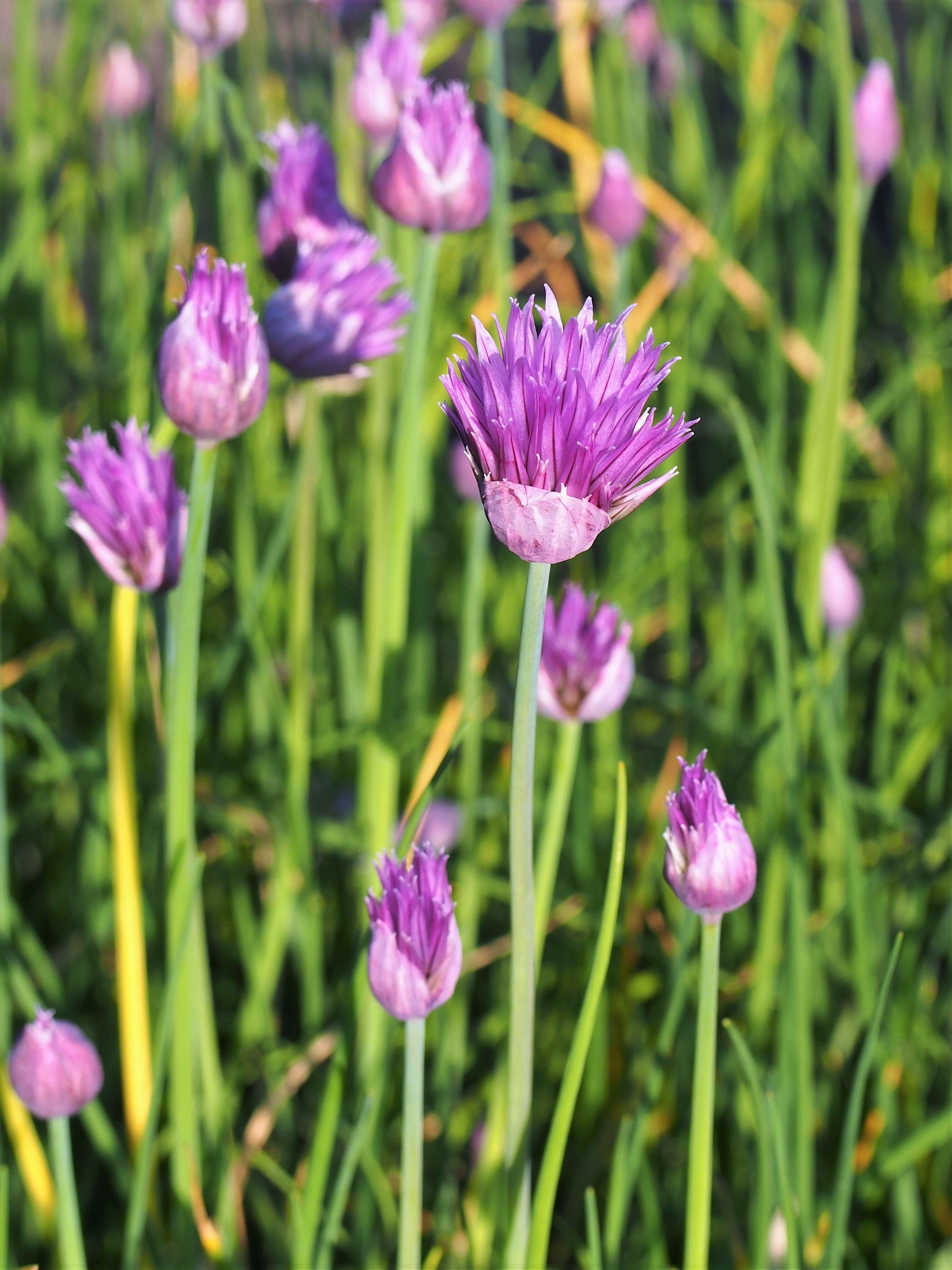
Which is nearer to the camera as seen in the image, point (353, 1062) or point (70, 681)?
point (353, 1062)

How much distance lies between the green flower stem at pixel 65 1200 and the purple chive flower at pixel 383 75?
628 millimetres

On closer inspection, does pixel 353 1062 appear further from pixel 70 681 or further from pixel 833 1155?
pixel 70 681

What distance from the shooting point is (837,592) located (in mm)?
897

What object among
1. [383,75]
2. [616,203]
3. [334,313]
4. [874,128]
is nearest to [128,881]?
[334,313]

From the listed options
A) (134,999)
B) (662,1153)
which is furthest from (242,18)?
(662,1153)

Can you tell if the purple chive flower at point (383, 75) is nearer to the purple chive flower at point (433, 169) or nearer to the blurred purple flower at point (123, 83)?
the purple chive flower at point (433, 169)

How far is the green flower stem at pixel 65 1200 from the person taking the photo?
546mm

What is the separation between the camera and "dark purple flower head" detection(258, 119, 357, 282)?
66 centimetres

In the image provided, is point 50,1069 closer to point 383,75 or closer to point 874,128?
point 383,75

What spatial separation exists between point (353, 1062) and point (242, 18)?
720 millimetres

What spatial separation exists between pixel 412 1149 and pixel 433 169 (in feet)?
1.58

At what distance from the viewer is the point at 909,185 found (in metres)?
1.55

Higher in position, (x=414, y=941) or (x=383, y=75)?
(x=383, y=75)

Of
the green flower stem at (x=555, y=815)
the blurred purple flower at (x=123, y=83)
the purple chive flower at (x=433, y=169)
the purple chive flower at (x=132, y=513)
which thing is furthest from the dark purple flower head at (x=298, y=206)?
the blurred purple flower at (x=123, y=83)
